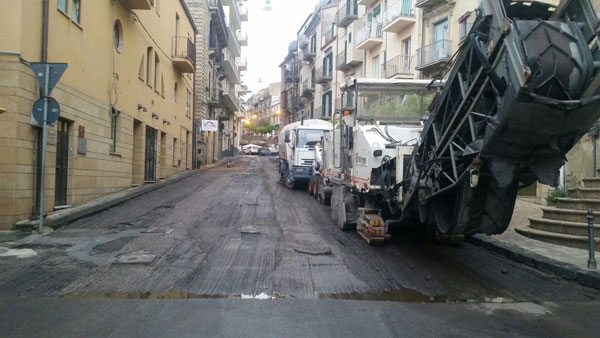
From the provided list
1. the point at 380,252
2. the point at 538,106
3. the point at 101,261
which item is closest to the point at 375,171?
the point at 380,252

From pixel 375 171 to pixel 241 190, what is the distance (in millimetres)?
9736

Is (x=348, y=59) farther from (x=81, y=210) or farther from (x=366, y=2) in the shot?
(x=81, y=210)

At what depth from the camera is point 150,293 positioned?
18.1 feet

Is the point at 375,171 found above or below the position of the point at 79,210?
above

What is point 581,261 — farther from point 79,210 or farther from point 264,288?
point 79,210

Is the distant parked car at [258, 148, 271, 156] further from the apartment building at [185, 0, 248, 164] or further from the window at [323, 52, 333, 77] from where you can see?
the window at [323, 52, 333, 77]

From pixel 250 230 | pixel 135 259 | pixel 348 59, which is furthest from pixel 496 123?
pixel 348 59

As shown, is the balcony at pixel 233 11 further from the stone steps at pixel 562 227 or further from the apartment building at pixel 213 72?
the stone steps at pixel 562 227

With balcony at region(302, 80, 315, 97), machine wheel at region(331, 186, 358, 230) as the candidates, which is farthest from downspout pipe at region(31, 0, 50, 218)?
balcony at region(302, 80, 315, 97)

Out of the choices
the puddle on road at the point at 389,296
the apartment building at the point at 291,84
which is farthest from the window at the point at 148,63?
the apartment building at the point at 291,84

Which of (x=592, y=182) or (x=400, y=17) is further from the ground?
(x=400, y=17)

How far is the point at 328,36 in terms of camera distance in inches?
1626

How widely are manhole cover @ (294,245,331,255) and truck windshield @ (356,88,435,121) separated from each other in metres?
2.65

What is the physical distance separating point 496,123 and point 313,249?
4.20 meters
